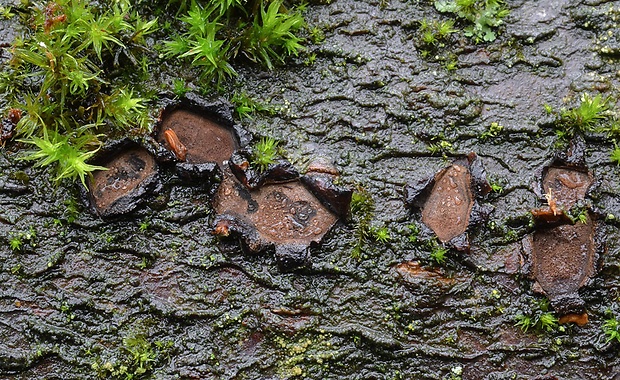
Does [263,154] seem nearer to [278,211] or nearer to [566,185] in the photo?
[278,211]

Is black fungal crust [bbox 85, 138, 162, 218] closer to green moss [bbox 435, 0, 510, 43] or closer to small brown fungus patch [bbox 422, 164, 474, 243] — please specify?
small brown fungus patch [bbox 422, 164, 474, 243]

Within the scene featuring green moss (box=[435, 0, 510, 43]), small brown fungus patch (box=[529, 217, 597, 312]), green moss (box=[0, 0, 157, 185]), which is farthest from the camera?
green moss (box=[435, 0, 510, 43])

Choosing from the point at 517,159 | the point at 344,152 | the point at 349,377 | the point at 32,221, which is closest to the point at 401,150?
the point at 344,152

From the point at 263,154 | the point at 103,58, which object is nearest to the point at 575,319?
the point at 263,154

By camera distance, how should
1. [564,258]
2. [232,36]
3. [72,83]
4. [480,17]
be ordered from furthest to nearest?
[480,17]
[232,36]
[564,258]
[72,83]

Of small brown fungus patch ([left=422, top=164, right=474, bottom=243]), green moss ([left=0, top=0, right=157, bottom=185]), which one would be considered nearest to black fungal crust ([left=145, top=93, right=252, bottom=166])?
green moss ([left=0, top=0, right=157, bottom=185])

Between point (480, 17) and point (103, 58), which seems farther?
point (480, 17)
